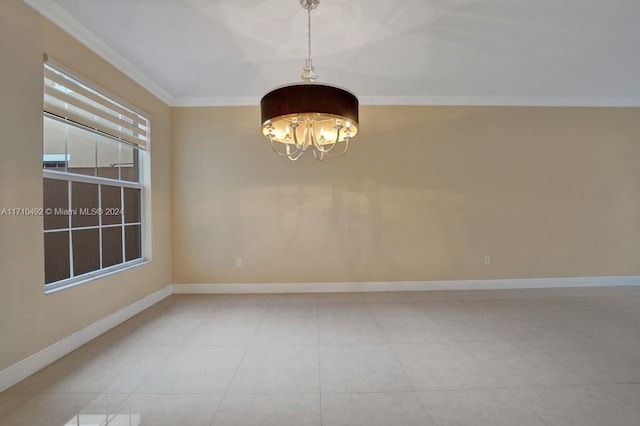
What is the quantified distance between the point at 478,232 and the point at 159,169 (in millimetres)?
4583

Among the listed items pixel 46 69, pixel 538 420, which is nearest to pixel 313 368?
pixel 538 420

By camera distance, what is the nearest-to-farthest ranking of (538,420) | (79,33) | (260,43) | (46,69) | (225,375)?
(538,420)
(225,375)
(46,69)
(79,33)
(260,43)

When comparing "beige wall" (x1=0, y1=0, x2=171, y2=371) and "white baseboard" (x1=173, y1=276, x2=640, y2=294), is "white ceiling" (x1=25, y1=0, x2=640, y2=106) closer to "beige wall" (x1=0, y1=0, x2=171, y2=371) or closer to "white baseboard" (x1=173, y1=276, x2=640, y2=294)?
"beige wall" (x1=0, y1=0, x2=171, y2=371)

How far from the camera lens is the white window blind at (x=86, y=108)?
2318 mm

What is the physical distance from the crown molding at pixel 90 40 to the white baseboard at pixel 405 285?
2.73 meters

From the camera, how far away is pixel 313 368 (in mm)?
2182

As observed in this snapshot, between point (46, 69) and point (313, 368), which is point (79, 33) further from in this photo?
point (313, 368)

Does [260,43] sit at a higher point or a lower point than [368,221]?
higher

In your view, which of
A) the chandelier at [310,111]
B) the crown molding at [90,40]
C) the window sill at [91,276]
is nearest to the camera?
the chandelier at [310,111]

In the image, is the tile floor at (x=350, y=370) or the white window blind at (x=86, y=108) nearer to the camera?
the tile floor at (x=350, y=370)

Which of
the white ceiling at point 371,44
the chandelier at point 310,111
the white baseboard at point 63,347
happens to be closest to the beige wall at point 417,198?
the white ceiling at point 371,44

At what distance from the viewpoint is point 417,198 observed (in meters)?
4.18

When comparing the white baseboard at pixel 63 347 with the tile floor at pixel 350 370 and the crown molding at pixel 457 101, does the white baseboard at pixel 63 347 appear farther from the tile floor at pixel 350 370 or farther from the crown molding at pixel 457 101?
the crown molding at pixel 457 101

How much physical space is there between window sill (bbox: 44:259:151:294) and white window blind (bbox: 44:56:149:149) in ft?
4.61
